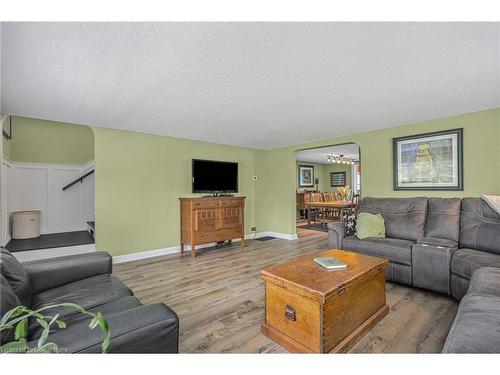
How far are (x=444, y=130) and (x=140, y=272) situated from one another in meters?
4.53

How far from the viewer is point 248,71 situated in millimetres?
1947

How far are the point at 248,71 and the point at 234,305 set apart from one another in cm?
211

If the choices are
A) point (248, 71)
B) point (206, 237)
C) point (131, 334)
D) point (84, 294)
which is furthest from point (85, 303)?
point (206, 237)

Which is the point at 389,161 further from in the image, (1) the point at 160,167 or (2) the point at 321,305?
(1) the point at 160,167

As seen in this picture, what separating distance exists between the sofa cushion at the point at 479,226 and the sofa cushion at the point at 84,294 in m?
3.33

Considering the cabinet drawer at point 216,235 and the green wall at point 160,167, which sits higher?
the green wall at point 160,167

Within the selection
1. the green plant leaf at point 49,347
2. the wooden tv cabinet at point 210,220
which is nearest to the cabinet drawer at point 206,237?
the wooden tv cabinet at point 210,220

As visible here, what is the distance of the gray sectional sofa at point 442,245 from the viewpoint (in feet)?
5.89

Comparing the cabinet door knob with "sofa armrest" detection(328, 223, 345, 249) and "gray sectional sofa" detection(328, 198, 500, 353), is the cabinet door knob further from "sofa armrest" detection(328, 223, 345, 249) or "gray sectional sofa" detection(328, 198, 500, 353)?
"sofa armrest" detection(328, 223, 345, 249)

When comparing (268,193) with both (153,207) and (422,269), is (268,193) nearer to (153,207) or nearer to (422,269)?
(153,207)

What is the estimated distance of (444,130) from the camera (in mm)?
3264

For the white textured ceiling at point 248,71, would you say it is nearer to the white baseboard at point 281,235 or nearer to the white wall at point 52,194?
the white wall at point 52,194

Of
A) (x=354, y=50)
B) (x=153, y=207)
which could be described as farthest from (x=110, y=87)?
(x=153, y=207)

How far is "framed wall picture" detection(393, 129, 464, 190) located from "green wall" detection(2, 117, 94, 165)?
234 inches
